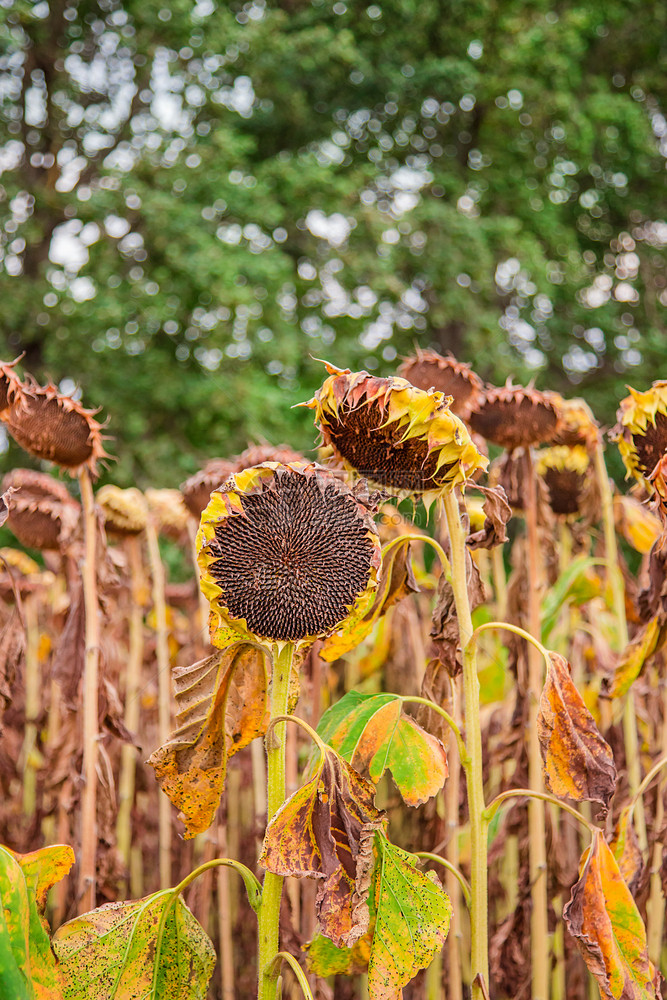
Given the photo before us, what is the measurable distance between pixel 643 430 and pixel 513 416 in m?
0.30

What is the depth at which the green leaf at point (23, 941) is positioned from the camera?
75cm

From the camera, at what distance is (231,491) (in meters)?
0.81

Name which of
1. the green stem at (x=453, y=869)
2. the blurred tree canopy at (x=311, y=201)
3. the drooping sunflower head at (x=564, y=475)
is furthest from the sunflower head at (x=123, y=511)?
the blurred tree canopy at (x=311, y=201)

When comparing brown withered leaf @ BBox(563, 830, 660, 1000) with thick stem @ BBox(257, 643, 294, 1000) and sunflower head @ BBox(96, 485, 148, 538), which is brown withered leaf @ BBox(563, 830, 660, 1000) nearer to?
thick stem @ BBox(257, 643, 294, 1000)

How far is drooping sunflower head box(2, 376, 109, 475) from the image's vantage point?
4.00 ft

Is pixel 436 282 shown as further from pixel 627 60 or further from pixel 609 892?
pixel 609 892

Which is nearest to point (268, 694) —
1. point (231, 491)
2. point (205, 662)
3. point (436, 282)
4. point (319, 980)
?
point (205, 662)

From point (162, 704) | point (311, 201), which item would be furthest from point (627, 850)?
point (311, 201)

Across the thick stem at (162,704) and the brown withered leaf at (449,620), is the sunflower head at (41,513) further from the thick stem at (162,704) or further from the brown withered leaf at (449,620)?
the brown withered leaf at (449,620)

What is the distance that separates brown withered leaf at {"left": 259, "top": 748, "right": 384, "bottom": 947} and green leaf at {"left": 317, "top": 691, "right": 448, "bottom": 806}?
0.27 ft

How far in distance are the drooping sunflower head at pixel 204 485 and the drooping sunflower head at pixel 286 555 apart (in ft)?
1.97

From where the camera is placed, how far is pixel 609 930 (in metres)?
0.88

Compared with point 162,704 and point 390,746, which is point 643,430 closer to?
point 390,746

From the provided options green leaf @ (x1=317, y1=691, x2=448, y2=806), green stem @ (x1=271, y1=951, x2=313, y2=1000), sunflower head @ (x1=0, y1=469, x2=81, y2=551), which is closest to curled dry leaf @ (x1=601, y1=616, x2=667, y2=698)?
green leaf @ (x1=317, y1=691, x2=448, y2=806)
